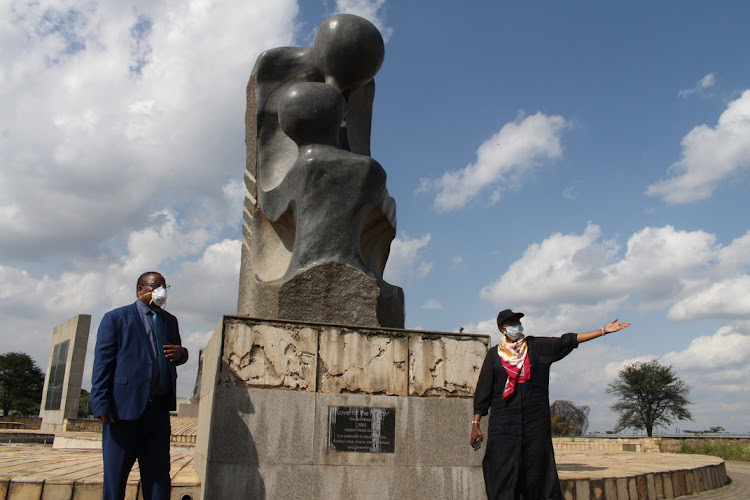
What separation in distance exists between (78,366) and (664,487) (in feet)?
57.1

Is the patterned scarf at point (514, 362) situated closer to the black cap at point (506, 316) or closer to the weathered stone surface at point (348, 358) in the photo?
the black cap at point (506, 316)

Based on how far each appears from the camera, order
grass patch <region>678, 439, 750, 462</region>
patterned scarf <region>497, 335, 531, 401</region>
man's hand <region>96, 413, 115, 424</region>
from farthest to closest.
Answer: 1. grass patch <region>678, 439, 750, 462</region>
2. patterned scarf <region>497, 335, 531, 401</region>
3. man's hand <region>96, 413, 115, 424</region>

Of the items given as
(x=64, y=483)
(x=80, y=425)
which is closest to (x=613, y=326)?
(x=64, y=483)

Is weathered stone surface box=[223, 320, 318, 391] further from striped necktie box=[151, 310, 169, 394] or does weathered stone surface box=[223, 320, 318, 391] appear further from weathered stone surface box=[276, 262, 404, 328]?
striped necktie box=[151, 310, 169, 394]

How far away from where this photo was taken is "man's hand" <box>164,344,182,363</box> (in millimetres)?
3047

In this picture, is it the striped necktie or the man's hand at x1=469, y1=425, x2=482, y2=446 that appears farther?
the man's hand at x1=469, y1=425, x2=482, y2=446

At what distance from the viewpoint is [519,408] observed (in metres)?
3.54

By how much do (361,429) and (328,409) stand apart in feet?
0.87

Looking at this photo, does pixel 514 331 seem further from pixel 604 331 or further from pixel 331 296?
pixel 331 296

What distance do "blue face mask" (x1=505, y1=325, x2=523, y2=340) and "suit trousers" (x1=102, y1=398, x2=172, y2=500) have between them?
2035 millimetres

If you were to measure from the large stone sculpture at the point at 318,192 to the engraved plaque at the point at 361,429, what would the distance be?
35.5 inches

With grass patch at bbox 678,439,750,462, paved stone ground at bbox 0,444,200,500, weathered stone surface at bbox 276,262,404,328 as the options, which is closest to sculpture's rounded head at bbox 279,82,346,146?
weathered stone surface at bbox 276,262,404,328

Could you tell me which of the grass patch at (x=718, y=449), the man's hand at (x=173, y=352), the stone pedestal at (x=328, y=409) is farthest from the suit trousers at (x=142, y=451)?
the grass patch at (x=718, y=449)

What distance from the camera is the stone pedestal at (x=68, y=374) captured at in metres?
18.1
